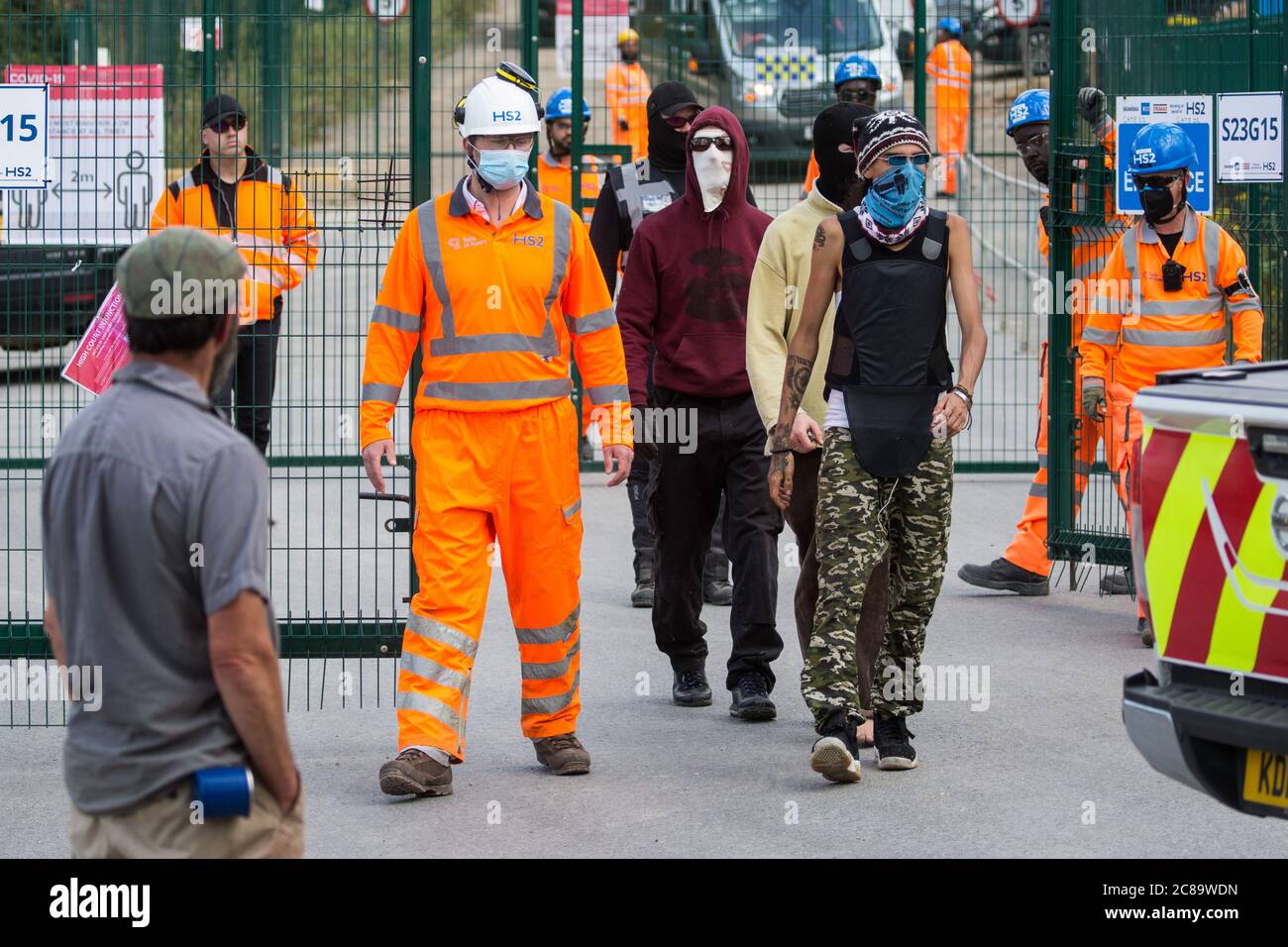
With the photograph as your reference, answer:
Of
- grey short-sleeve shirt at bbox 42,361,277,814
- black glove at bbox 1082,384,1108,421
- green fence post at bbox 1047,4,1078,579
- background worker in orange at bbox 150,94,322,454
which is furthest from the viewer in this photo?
green fence post at bbox 1047,4,1078,579

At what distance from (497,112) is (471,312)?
665 millimetres

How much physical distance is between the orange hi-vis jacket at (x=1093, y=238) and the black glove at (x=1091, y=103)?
6cm

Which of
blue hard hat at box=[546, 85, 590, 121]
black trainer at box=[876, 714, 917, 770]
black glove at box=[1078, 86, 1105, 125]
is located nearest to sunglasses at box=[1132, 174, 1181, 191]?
black glove at box=[1078, 86, 1105, 125]

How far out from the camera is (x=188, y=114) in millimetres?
9805

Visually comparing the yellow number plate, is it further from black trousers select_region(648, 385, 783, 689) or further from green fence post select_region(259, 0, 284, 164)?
green fence post select_region(259, 0, 284, 164)

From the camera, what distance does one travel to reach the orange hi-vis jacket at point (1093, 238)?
9641mm

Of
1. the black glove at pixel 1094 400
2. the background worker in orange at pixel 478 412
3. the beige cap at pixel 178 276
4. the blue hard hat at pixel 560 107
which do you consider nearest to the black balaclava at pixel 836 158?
the background worker in orange at pixel 478 412

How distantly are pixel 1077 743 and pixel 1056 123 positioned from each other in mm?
3718

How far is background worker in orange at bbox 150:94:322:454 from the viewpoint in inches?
293

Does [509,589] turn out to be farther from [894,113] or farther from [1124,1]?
[1124,1]

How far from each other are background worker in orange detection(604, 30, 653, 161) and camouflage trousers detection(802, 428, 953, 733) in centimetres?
690

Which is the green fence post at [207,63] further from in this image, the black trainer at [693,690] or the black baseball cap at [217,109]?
the black trainer at [693,690]

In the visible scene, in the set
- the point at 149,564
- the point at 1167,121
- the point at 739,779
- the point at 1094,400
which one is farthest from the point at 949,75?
the point at 149,564

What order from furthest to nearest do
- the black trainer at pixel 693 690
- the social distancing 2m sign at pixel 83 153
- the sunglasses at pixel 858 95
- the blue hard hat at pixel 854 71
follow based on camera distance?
the blue hard hat at pixel 854 71
the sunglasses at pixel 858 95
the black trainer at pixel 693 690
the social distancing 2m sign at pixel 83 153
